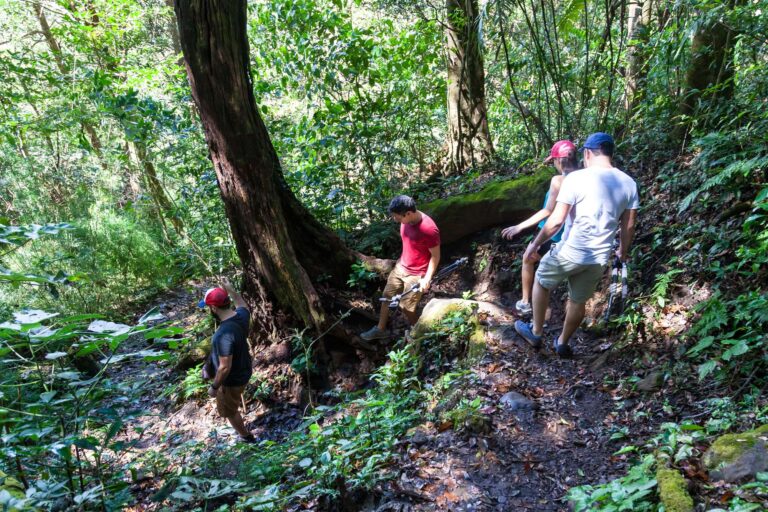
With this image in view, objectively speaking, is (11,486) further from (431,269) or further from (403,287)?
(403,287)

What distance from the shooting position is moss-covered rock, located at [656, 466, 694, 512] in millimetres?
1950

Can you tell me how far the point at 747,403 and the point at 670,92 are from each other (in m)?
4.56

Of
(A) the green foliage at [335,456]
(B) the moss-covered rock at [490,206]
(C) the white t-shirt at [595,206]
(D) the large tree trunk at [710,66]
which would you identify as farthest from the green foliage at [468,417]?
(D) the large tree trunk at [710,66]

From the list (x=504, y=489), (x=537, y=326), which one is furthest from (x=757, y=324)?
(x=504, y=489)

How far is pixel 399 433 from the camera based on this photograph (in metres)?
3.34

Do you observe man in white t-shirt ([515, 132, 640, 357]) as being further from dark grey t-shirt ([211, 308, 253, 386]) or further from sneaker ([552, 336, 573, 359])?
dark grey t-shirt ([211, 308, 253, 386])

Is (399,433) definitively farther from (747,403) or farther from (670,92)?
(670,92)

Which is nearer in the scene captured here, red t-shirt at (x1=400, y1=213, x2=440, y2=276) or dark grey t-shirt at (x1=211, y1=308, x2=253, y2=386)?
dark grey t-shirt at (x1=211, y1=308, x2=253, y2=386)

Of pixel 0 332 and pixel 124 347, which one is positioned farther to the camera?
pixel 124 347

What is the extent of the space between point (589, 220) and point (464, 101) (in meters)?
5.75

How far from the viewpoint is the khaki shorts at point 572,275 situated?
3742 millimetres

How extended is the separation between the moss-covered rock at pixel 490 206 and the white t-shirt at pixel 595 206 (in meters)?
2.66

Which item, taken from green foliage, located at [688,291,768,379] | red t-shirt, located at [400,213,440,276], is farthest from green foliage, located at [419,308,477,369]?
green foliage, located at [688,291,768,379]

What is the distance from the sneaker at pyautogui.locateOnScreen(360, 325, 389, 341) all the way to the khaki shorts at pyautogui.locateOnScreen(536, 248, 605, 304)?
2.69 m
